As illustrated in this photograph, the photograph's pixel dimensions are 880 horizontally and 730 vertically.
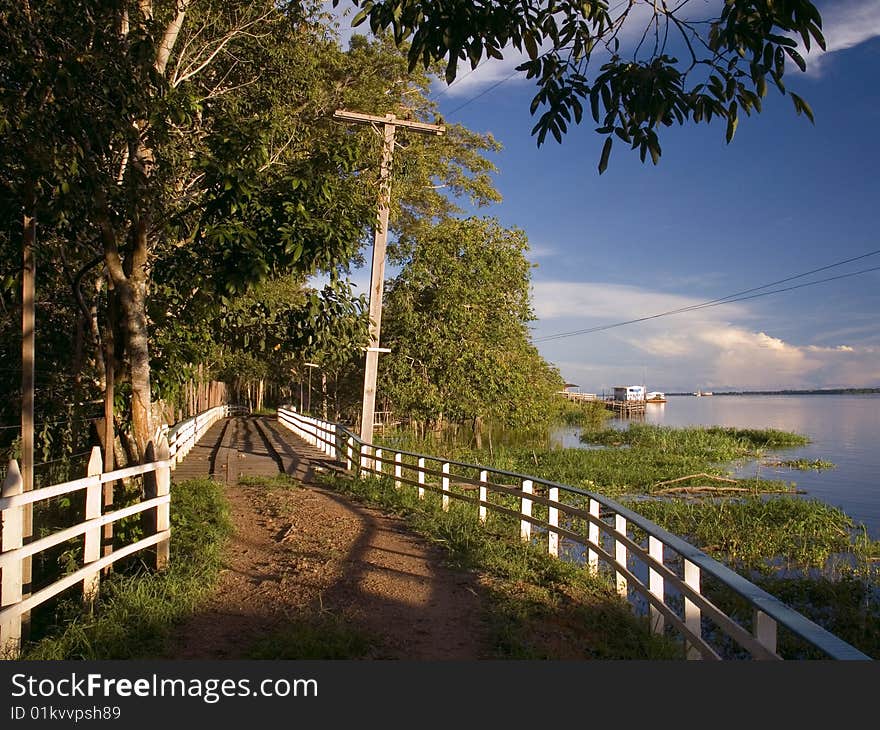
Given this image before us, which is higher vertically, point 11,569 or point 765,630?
point 765,630

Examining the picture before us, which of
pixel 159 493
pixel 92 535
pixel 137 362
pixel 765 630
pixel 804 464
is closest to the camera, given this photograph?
pixel 765 630

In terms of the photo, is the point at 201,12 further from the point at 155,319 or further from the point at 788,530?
the point at 788,530

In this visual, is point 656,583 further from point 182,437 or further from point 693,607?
point 182,437

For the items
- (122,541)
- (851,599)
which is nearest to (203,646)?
(122,541)

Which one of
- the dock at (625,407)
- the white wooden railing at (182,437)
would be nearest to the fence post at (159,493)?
the white wooden railing at (182,437)

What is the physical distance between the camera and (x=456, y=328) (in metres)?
32.3

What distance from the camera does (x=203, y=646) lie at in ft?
18.4

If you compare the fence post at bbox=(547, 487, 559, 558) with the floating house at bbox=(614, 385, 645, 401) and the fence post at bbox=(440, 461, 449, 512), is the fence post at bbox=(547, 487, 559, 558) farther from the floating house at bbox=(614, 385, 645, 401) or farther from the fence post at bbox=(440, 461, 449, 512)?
the floating house at bbox=(614, 385, 645, 401)

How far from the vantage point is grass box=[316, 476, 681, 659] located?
6.03 m

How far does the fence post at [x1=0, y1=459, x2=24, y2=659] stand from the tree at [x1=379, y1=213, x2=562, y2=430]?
26.3m

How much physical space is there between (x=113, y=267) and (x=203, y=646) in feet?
16.9

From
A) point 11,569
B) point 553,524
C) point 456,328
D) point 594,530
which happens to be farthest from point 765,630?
point 456,328

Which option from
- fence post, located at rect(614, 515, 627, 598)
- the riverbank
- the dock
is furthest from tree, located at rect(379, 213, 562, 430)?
the dock

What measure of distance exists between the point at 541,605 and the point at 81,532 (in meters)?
4.24
